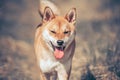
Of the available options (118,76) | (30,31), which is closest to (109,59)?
(118,76)

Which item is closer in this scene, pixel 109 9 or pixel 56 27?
pixel 56 27

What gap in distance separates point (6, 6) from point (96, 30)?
0.94 m

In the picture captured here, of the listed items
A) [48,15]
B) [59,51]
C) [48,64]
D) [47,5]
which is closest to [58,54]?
[59,51]

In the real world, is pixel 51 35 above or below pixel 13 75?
above

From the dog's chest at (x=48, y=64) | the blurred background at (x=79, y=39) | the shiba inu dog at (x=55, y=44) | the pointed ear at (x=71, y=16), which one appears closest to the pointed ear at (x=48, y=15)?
the shiba inu dog at (x=55, y=44)

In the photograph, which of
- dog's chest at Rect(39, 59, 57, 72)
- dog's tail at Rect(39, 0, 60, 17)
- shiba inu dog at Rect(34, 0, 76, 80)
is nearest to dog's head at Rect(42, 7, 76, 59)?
shiba inu dog at Rect(34, 0, 76, 80)

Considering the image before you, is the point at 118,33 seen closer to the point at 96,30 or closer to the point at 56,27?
the point at 96,30

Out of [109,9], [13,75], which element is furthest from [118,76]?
[13,75]

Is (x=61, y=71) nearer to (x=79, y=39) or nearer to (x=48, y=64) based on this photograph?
(x=48, y=64)

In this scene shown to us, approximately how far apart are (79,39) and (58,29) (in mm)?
783

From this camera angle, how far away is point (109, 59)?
5.93m

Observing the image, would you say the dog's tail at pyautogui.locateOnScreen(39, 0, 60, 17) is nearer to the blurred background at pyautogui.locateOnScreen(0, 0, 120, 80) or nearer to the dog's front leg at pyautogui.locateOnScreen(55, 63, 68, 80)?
the blurred background at pyautogui.locateOnScreen(0, 0, 120, 80)

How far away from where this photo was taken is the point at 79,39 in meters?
5.89

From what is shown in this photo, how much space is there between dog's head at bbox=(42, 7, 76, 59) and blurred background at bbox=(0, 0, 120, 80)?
24.5 inches
